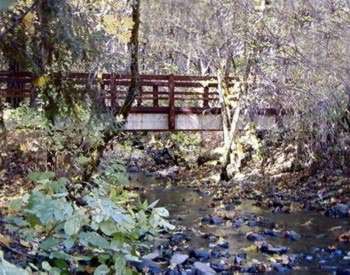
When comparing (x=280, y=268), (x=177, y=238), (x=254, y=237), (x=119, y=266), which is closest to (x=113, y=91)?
(x=177, y=238)

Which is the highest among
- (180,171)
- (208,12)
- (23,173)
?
(208,12)

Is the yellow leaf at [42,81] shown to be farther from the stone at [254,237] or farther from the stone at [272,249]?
the stone at [254,237]

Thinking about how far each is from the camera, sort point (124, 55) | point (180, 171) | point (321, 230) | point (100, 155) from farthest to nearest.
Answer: point (180, 171)
point (124, 55)
point (100, 155)
point (321, 230)

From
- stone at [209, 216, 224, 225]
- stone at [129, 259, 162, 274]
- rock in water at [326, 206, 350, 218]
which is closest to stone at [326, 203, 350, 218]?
rock in water at [326, 206, 350, 218]

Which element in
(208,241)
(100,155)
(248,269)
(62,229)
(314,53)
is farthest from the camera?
(314,53)

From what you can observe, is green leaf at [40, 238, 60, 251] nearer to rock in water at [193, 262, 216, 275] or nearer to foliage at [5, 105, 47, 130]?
rock in water at [193, 262, 216, 275]

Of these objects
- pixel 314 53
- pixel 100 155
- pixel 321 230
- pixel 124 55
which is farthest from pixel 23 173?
pixel 314 53

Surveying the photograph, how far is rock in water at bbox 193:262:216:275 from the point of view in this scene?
654cm

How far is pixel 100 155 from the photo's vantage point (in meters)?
9.60

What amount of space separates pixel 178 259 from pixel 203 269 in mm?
524

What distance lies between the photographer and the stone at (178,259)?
6.99 m

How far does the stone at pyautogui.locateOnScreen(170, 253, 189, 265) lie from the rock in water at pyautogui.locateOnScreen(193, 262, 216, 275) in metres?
0.26

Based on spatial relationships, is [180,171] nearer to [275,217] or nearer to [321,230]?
[275,217]

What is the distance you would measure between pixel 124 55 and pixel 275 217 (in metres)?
5.35
